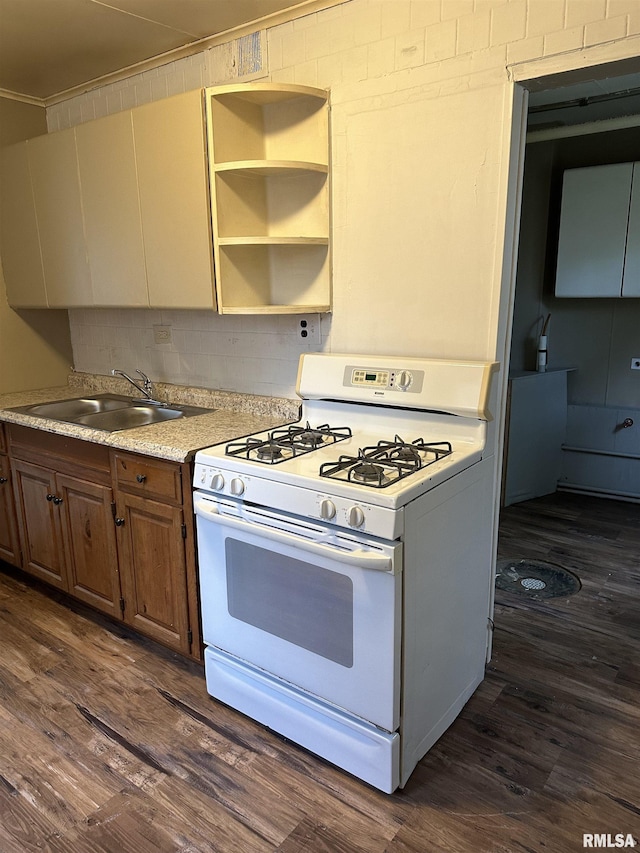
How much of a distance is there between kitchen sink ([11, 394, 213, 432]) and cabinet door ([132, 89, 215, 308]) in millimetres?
554

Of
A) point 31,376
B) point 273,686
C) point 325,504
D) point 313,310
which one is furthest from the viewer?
point 31,376

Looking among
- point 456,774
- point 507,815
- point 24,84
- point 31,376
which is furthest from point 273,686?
point 24,84

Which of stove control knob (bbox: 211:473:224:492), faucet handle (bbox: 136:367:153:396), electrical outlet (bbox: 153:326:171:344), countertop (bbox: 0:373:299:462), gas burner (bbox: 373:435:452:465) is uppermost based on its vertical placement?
electrical outlet (bbox: 153:326:171:344)

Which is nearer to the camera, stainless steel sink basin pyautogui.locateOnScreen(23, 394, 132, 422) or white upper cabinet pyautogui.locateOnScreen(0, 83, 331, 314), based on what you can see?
white upper cabinet pyautogui.locateOnScreen(0, 83, 331, 314)

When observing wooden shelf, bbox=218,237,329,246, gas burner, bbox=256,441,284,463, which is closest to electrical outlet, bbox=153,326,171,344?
wooden shelf, bbox=218,237,329,246

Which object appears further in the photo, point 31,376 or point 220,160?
point 31,376

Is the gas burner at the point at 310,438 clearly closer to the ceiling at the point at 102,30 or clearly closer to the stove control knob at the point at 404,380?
the stove control knob at the point at 404,380

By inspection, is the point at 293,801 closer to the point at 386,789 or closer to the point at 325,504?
the point at 386,789

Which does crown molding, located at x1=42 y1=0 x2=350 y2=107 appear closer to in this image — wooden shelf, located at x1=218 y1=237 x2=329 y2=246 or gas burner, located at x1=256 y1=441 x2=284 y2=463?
wooden shelf, located at x1=218 y1=237 x2=329 y2=246

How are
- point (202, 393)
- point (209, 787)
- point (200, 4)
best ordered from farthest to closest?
point (202, 393), point (200, 4), point (209, 787)

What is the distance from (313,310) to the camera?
2408 millimetres

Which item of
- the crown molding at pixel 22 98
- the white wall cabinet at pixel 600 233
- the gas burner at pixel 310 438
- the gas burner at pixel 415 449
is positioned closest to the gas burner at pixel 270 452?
the gas burner at pixel 310 438

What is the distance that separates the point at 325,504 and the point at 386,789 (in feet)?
2.88

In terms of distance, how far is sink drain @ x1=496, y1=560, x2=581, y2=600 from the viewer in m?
2.93
